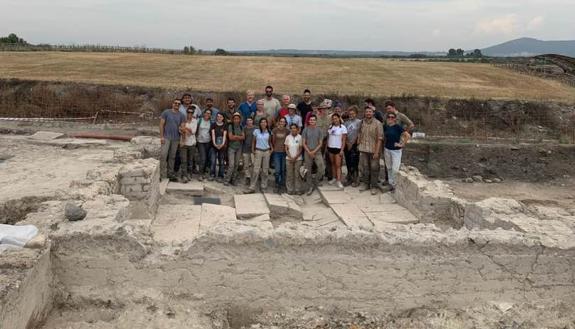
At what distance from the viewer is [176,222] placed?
948 cm

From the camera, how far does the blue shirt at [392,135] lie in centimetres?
1084

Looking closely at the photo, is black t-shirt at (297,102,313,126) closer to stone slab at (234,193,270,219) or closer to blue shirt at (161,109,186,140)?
stone slab at (234,193,270,219)

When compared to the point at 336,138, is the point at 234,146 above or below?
below

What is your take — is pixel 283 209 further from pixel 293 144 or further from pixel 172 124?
pixel 172 124

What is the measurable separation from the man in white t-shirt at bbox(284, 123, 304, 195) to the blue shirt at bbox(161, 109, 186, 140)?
7.73 ft

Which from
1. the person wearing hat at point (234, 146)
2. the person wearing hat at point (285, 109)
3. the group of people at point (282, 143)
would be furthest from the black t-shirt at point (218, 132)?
the person wearing hat at point (285, 109)

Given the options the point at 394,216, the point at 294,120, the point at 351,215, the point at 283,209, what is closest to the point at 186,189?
the point at 283,209

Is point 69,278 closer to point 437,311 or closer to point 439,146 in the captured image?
point 437,311

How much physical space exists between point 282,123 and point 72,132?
10648 mm

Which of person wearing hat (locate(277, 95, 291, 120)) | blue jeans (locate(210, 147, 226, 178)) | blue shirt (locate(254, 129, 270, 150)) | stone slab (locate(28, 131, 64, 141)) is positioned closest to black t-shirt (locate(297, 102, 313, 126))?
person wearing hat (locate(277, 95, 291, 120))

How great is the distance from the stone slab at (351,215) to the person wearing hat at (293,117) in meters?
2.03

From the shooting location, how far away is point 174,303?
6371mm

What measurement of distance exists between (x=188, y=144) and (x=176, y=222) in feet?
8.10

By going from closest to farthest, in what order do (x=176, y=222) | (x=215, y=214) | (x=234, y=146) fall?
(x=176, y=222), (x=215, y=214), (x=234, y=146)
